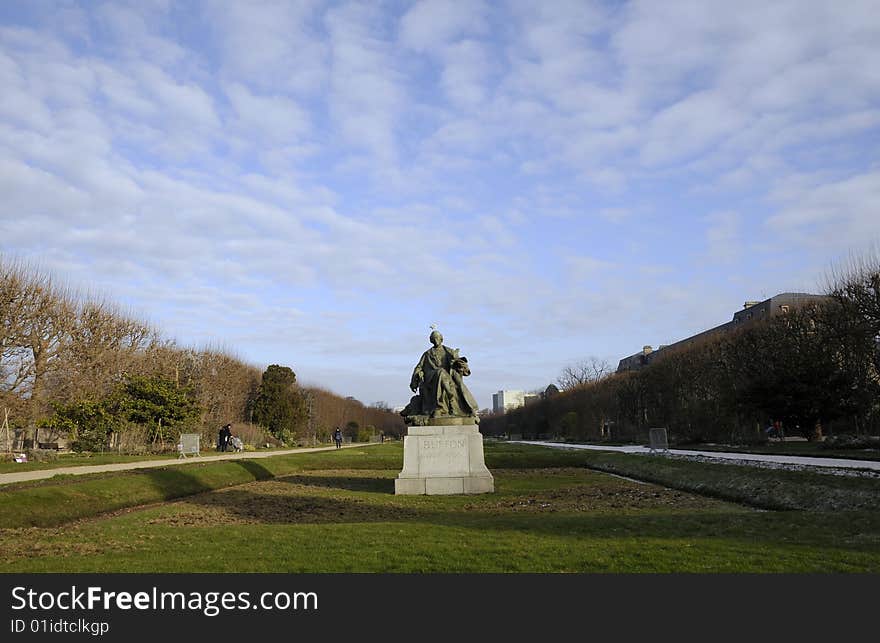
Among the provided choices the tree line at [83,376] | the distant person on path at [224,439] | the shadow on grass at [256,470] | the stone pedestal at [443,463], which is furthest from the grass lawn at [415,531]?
the distant person on path at [224,439]

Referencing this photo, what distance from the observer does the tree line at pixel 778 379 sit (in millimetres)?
31594

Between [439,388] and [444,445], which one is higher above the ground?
[439,388]

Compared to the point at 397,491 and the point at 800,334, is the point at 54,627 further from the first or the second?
the point at 800,334

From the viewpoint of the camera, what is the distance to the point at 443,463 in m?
16.5

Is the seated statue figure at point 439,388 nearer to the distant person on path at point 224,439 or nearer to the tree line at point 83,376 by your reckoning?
the tree line at point 83,376

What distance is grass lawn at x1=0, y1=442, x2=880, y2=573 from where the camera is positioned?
714 cm

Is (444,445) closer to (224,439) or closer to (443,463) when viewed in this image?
(443,463)

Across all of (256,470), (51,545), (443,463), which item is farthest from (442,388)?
(256,470)

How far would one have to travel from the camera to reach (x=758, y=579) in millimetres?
6082

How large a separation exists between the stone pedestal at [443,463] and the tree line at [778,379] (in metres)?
20.2

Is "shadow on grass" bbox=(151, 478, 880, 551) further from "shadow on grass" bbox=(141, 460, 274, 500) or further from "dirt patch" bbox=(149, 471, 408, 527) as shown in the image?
"shadow on grass" bbox=(141, 460, 274, 500)

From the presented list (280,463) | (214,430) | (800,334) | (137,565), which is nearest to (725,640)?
(137,565)

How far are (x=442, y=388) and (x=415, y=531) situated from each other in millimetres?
7747

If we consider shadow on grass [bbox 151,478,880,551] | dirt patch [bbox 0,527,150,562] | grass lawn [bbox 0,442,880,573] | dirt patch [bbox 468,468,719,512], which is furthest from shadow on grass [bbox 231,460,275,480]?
dirt patch [bbox 0,527,150,562]
